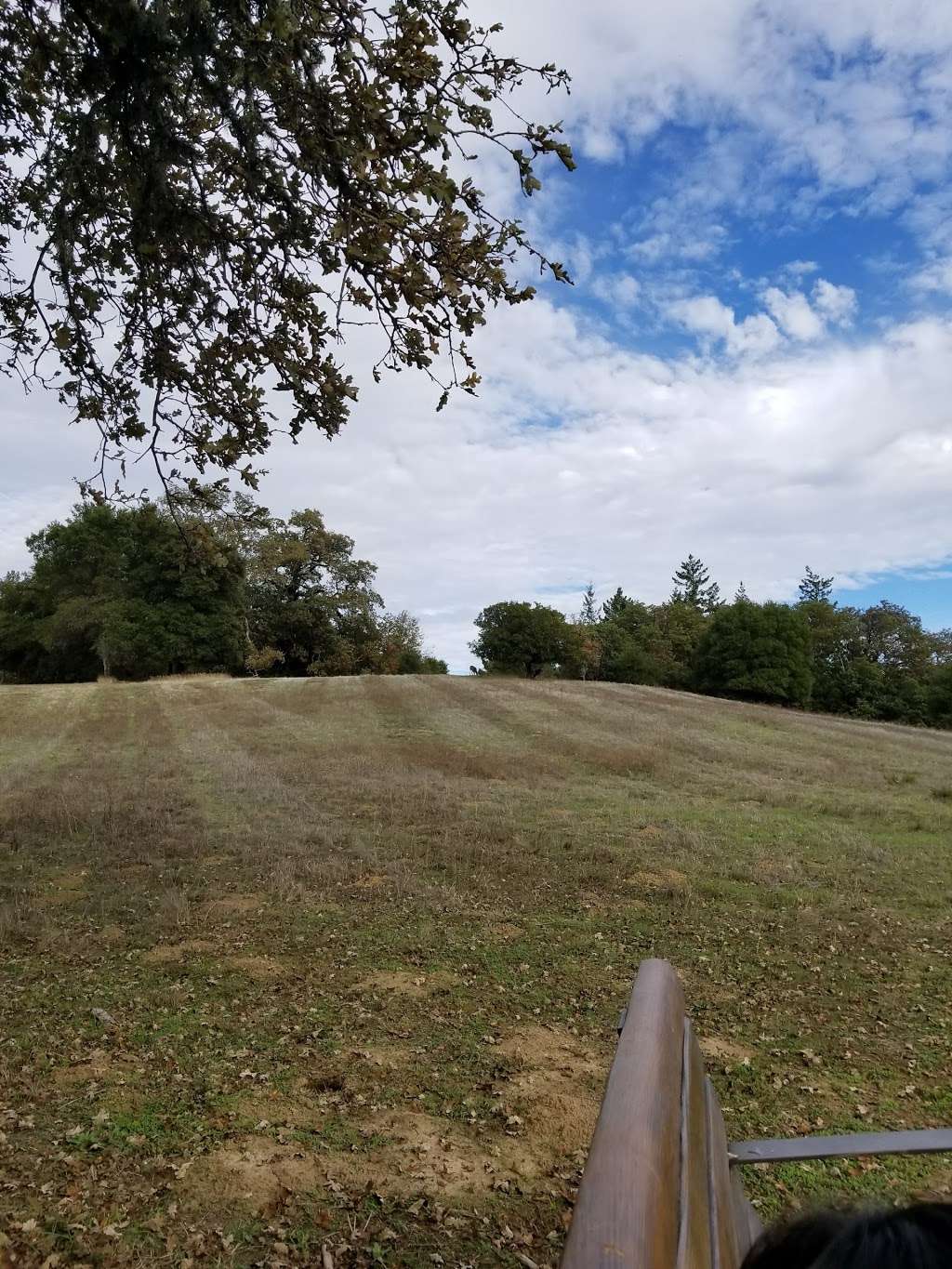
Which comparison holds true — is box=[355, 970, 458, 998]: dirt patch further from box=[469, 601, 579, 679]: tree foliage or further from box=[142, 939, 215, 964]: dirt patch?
box=[469, 601, 579, 679]: tree foliage

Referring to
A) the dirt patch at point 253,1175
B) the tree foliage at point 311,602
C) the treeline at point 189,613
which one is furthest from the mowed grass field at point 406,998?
the tree foliage at point 311,602

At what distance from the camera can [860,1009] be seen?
5.26 meters

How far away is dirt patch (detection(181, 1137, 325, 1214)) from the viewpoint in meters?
3.08

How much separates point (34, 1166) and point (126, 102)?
6.29 m

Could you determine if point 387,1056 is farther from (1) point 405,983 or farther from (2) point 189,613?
(2) point 189,613

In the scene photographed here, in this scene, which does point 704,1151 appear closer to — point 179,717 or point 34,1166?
point 34,1166

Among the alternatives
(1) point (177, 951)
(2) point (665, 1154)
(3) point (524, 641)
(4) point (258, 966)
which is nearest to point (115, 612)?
(3) point (524, 641)

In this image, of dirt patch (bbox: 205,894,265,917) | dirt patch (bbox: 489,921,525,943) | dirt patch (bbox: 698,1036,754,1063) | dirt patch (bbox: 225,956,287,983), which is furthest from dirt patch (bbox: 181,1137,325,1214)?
dirt patch (bbox: 205,894,265,917)

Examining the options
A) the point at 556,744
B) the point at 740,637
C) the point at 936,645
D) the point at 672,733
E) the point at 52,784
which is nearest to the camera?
the point at 52,784

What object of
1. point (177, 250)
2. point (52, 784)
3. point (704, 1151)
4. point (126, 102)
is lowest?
point (52, 784)

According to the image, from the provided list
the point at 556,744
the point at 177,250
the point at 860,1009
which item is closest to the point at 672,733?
the point at 556,744

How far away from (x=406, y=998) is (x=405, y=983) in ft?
0.89

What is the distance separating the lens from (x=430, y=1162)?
3.39 metres

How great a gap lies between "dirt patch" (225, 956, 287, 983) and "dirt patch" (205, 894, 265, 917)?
1103 mm
